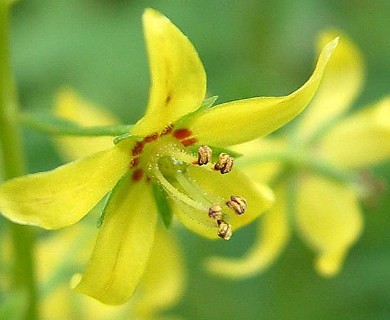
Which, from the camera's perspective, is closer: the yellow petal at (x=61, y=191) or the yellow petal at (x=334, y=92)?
the yellow petal at (x=61, y=191)

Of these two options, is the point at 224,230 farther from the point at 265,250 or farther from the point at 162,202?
the point at 265,250

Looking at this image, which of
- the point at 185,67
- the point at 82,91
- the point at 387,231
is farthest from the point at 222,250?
Answer: the point at 185,67

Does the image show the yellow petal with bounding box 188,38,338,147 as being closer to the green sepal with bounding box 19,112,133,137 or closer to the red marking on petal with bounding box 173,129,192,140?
the red marking on petal with bounding box 173,129,192,140

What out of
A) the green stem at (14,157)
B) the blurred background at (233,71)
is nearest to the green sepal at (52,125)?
the green stem at (14,157)

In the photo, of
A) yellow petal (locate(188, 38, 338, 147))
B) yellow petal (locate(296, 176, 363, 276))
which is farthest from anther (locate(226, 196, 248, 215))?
yellow petal (locate(296, 176, 363, 276))

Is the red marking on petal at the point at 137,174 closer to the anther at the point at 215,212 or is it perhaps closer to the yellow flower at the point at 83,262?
the anther at the point at 215,212

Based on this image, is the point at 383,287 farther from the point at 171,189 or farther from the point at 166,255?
the point at 171,189

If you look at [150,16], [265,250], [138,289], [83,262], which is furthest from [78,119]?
[150,16]
